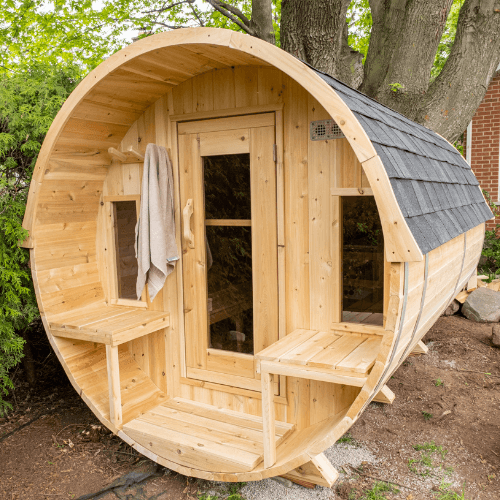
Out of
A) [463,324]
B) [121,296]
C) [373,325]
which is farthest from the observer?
[463,324]

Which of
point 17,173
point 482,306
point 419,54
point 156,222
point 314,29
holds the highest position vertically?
point 314,29

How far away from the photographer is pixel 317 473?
3.61 metres

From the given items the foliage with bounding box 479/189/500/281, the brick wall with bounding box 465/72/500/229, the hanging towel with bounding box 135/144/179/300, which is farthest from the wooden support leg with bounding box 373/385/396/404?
the brick wall with bounding box 465/72/500/229

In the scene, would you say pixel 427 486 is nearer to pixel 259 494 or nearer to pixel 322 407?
pixel 322 407

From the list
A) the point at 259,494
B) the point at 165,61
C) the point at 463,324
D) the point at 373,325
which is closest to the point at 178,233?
the point at 165,61

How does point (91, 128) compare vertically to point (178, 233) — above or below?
above

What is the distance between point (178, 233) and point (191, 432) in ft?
5.33

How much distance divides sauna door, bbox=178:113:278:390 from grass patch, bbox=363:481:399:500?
3.77 ft

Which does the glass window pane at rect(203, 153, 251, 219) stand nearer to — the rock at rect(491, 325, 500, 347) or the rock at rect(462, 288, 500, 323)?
the rock at rect(491, 325, 500, 347)

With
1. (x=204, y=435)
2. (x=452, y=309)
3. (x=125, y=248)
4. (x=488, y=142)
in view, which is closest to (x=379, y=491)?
(x=204, y=435)

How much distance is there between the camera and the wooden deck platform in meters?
3.55

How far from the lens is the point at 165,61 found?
3.68 meters

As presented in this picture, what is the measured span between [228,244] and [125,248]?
117cm

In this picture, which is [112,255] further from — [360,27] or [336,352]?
[360,27]
